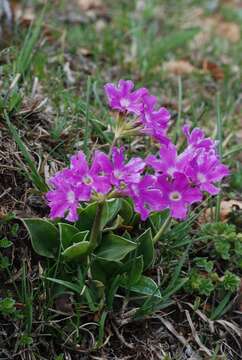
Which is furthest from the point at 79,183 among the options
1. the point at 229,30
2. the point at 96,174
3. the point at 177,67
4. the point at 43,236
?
the point at 229,30

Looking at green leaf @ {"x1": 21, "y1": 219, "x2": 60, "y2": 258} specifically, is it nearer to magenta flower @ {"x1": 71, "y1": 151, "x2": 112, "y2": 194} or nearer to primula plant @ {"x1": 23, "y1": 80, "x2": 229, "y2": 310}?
primula plant @ {"x1": 23, "y1": 80, "x2": 229, "y2": 310}

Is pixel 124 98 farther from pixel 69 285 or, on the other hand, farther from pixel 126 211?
pixel 69 285

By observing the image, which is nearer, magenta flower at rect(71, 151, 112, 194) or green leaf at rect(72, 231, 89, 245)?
magenta flower at rect(71, 151, 112, 194)

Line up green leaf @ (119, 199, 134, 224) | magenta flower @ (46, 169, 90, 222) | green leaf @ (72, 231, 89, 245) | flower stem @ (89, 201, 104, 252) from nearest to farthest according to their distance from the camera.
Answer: magenta flower @ (46, 169, 90, 222) → flower stem @ (89, 201, 104, 252) → green leaf @ (72, 231, 89, 245) → green leaf @ (119, 199, 134, 224)

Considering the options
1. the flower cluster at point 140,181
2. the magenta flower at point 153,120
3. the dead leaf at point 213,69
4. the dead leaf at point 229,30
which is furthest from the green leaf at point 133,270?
the dead leaf at point 229,30

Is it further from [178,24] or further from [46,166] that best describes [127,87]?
[178,24]

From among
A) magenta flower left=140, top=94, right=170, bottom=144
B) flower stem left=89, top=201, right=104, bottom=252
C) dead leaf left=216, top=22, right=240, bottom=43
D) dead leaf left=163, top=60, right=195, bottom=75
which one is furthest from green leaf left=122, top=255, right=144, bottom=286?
dead leaf left=216, top=22, right=240, bottom=43

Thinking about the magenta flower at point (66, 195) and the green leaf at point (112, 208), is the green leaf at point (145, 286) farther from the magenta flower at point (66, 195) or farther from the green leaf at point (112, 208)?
the magenta flower at point (66, 195)
